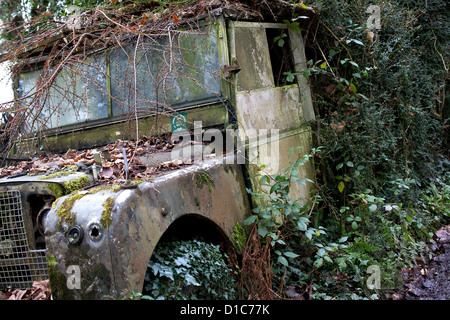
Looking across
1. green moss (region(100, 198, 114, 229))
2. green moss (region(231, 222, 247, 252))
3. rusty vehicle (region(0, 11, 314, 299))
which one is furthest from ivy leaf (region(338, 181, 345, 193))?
green moss (region(100, 198, 114, 229))

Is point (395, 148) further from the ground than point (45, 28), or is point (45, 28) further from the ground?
point (45, 28)

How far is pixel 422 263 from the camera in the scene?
4426 millimetres

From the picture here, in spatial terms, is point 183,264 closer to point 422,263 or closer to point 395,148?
point 422,263

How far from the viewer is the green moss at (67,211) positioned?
2.39m

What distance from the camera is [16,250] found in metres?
2.75

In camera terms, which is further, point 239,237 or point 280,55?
point 280,55

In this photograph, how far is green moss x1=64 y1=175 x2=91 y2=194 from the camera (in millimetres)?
2734

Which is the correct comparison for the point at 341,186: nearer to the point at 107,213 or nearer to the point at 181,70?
the point at 181,70

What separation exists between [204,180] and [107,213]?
96 cm

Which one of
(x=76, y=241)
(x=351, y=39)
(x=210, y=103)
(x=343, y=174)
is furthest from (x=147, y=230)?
(x=351, y=39)

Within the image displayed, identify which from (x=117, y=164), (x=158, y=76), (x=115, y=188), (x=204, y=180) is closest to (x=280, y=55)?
(x=158, y=76)

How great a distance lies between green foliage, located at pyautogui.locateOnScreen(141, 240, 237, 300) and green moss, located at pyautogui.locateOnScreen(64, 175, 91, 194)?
2.27ft

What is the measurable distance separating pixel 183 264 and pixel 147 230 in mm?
412

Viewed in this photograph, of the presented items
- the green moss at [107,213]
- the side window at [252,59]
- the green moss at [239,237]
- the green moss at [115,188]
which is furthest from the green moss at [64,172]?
the side window at [252,59]
